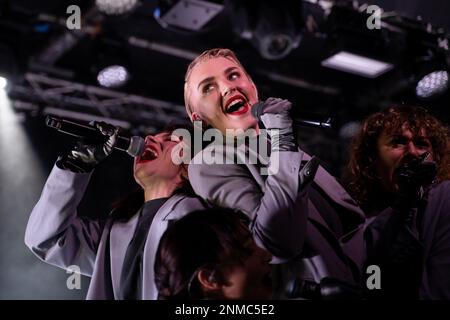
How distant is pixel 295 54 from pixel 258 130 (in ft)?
9.48

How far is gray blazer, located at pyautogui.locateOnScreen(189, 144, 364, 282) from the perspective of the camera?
1.44 metres

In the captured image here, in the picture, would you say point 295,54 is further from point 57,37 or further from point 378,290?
point 378,290

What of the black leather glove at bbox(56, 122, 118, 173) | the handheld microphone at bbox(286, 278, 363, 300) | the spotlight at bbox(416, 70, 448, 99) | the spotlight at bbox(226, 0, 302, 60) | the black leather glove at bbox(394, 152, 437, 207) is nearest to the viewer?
the handheld microphone at bbox(286, 278, 363, 300)

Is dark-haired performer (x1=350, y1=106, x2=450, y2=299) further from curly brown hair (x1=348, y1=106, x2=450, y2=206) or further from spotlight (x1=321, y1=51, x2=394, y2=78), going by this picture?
spotlight (x1=321, y1=51, x2=394, y2=78)

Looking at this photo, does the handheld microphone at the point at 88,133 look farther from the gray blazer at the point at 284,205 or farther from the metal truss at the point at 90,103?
the metal truss at the point at 90,103

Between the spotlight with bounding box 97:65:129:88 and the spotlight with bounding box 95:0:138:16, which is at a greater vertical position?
the spotlight with bounding box 95:0:138:16

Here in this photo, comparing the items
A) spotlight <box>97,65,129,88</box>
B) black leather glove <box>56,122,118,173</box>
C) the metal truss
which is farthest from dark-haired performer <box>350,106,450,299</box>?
the metal truss

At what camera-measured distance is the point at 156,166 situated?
182 centimetres

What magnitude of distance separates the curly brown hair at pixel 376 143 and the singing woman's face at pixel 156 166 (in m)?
0.55

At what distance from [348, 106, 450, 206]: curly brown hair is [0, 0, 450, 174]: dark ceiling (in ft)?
3.07

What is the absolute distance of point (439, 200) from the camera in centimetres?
160

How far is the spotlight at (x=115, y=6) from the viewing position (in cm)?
313

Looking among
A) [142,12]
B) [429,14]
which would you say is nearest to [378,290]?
[429,14]

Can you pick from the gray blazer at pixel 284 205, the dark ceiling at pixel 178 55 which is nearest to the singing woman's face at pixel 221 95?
the gray blazer at pixel 284 205
